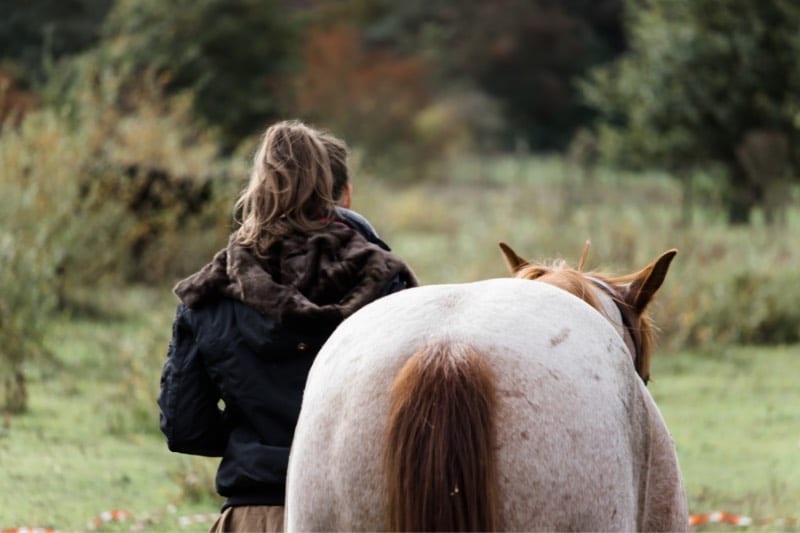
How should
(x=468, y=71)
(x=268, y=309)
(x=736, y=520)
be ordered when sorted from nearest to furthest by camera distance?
1. (x=268, y=309)
2. (x=736, y=520)
3. (x=468, y=71)

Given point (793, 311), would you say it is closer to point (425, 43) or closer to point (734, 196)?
point (734, 196)

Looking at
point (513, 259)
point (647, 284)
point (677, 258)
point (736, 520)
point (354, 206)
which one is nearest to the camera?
point (647, 284)

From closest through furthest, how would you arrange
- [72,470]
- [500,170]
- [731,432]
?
[72,470] < [731,432] < [500,170]

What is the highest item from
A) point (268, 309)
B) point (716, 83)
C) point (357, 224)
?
point (357, 224)

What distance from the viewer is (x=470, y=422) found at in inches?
104

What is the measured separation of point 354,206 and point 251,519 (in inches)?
459

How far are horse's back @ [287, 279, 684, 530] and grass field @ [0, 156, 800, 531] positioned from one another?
3.95 metres

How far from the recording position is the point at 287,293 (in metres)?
3.40

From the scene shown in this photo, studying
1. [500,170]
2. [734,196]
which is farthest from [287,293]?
[500,170]

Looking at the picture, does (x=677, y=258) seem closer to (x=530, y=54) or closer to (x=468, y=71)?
(x=530, y=54)

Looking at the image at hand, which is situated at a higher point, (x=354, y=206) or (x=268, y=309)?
(x=268, y=309)

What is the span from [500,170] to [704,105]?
1504cm

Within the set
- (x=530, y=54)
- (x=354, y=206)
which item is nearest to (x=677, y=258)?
(x=354, y=206)

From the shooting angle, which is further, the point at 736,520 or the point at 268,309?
the point at 736,520
